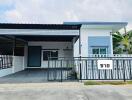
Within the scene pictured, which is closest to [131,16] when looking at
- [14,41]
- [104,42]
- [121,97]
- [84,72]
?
[104,42]

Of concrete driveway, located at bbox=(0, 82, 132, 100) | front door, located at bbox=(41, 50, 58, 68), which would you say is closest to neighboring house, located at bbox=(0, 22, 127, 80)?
front door, located at bbox=(41, 50, 58, 68)

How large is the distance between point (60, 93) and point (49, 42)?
48.0 ft

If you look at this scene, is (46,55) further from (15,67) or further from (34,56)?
(15,67)

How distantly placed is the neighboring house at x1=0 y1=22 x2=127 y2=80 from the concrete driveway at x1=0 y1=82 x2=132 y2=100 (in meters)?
3.16

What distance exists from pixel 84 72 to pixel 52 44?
11.4m

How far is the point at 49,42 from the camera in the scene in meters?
22.8

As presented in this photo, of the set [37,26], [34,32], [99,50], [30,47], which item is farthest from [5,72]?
[99,50]

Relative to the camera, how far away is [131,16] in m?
27.7

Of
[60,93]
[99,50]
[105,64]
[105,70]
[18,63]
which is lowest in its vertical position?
[60,93]

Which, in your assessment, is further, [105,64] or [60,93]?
[105,64]

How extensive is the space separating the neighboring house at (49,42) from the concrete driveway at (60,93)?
10.4ft

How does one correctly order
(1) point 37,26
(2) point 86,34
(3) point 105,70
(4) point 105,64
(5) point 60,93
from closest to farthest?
(5) point 60,93 → (4) point 105,64 → (3) point 105,70 → (1) point 37,26 → (2) point 86,34

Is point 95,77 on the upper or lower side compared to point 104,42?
lower

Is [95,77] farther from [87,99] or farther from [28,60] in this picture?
[28,60]
